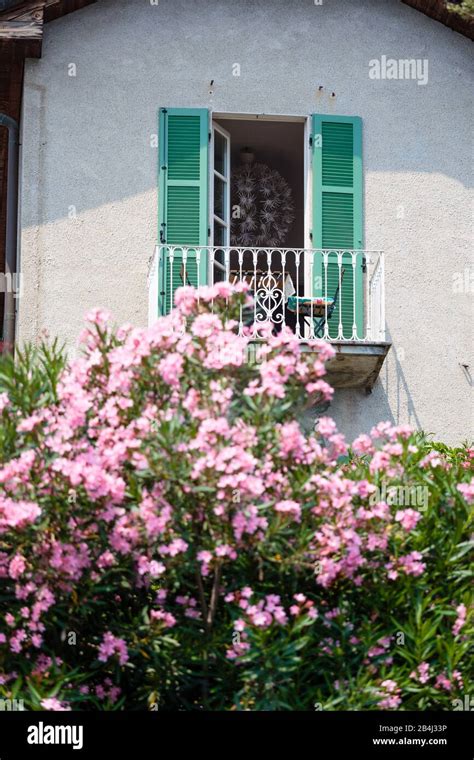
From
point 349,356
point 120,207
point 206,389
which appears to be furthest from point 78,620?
point 120,207

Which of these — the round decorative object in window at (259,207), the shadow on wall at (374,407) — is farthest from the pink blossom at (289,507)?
the round decorative object in window at (259,207)

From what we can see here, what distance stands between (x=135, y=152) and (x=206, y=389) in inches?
235

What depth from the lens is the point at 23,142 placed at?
12.3m

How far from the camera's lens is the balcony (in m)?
11.7

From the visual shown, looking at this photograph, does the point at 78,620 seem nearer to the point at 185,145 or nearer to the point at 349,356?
the point at 349,356

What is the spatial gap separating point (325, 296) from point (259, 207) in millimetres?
2778

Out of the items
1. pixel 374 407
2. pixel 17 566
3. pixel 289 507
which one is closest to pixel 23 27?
pixel 374 407

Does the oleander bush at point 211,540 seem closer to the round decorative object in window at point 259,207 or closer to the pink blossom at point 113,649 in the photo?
the pink blossom at point 113,649

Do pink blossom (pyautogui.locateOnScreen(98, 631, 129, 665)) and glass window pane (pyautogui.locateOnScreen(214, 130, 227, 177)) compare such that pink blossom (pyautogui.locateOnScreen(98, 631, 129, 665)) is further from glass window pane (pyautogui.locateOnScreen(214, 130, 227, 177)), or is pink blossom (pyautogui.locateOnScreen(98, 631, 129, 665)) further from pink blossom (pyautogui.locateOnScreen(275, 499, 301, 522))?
glass window pane (pyautogui.locateOnScreen(214, 130, 227, 177))

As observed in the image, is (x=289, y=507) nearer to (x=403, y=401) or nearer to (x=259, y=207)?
(x=403, y=401)

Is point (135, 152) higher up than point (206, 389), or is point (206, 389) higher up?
point (135, 152)

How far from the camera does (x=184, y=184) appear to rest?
12.3 meters

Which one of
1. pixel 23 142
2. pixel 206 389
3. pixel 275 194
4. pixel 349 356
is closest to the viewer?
pixel 206 389

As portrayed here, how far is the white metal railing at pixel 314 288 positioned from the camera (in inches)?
465
